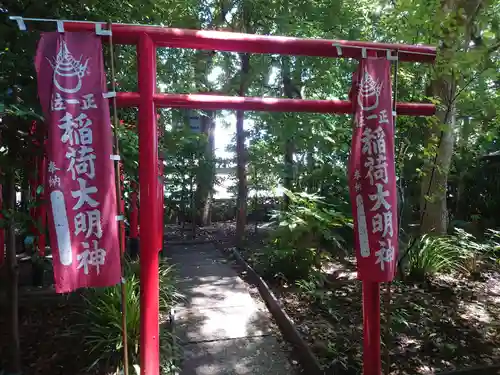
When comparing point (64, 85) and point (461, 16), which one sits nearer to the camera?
point (64, 85)

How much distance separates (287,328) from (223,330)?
29.3 inches

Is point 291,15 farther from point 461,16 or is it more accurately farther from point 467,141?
point 467,141

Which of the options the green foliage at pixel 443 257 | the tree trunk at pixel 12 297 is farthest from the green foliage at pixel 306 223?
the tree trunk at pixel 12 297

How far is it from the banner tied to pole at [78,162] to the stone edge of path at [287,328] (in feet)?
7.23

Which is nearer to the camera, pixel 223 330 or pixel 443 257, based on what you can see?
pixel 223 330

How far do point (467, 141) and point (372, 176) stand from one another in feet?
32.9

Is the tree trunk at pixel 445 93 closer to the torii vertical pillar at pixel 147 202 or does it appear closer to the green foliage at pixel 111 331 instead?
the torii vertical pillar at pixel 147 202

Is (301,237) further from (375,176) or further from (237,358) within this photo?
(375,176)

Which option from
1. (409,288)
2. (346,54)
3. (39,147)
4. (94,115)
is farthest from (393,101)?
(409,288)

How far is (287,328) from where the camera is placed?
14.6 feet

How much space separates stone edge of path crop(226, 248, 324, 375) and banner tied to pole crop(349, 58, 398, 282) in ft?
4.36

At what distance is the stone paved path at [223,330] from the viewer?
150 inches

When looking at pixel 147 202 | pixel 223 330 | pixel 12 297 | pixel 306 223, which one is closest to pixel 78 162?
pixel 147 202

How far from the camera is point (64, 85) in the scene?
2309 mm
